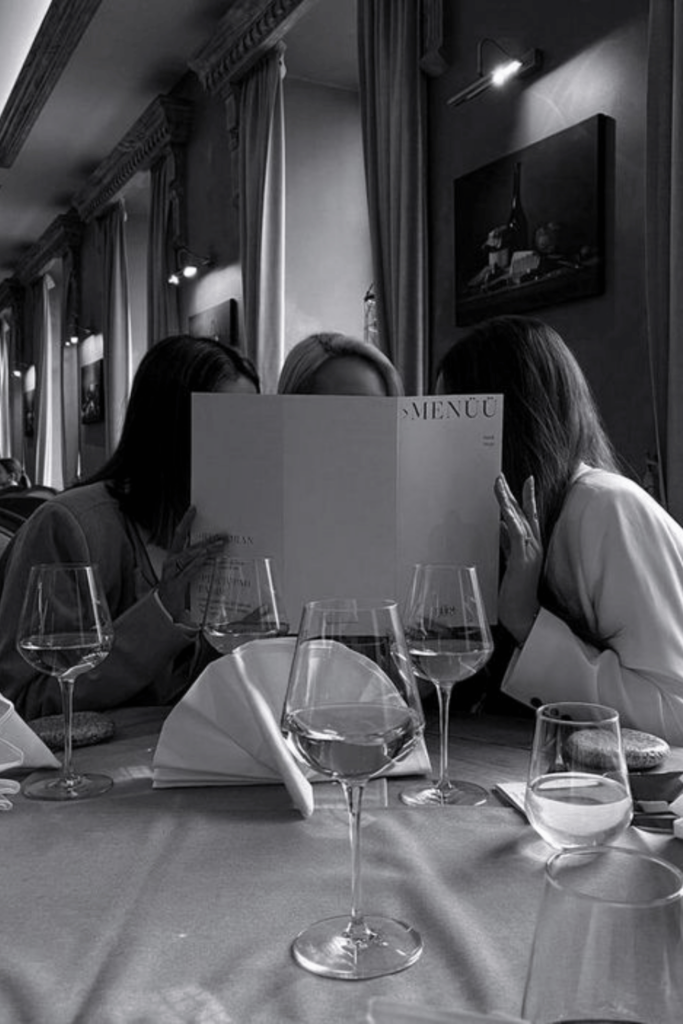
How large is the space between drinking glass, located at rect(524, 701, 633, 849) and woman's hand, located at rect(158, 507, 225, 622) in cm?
59

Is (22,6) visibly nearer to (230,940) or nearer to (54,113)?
(54,113)

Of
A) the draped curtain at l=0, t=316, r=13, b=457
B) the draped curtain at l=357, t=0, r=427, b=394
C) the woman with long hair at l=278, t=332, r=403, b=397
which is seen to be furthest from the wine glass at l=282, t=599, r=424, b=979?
the draped curtain at l=0, t=316, r=13, b=457

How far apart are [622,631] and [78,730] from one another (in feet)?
2.39

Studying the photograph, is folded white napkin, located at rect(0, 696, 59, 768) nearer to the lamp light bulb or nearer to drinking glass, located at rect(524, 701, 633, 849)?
drinking glass, located at rect(524, 701, 633, 849)

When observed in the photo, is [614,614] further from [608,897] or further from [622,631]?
[608,897]

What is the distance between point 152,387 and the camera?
1.68m

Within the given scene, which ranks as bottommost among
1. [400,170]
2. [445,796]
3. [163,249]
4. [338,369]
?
[445,796]

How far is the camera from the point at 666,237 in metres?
2.66

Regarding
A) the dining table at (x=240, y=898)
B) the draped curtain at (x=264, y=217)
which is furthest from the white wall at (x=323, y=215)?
the dining table at (x=240, y=898)

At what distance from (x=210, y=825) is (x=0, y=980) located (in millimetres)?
276

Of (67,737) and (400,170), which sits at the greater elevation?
(400,170)

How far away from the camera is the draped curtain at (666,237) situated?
2.57 metres

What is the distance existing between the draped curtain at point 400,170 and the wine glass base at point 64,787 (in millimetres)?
3006

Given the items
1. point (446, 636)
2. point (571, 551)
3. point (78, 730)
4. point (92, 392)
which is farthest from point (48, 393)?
point (446, 636)
